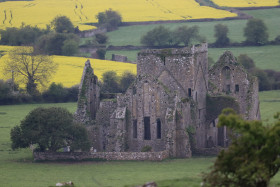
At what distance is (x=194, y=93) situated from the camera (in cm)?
6316

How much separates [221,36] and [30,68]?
37.2m

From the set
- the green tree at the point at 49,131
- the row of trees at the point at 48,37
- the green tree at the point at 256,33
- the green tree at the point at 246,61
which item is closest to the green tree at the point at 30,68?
the row of trees at the point at 48,37

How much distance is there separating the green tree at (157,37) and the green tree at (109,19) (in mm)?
21136

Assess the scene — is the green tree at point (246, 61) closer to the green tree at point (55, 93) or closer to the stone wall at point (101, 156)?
the green tree at point (55, 93)

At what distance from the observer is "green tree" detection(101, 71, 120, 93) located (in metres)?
91.2

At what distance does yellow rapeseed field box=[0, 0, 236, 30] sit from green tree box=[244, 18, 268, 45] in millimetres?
20302

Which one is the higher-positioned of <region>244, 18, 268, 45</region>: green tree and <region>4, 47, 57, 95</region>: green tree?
<region>244, 18, 268, 45</region>: green tree

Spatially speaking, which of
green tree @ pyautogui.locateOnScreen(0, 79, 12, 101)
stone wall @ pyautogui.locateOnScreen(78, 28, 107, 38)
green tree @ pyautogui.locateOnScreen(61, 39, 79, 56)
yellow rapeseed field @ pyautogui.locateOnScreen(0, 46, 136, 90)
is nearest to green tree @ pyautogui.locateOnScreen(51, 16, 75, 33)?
stone wall @ pyautogui.locateOnScreen(78, 28, 107, 38)

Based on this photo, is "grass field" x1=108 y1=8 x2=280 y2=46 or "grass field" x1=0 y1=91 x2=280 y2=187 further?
"grass field" x1=108 y1=8 x2=280 y2=46

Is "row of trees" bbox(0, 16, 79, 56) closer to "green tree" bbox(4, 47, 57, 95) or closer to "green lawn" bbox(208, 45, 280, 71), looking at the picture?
"green tree" bbox(4, 47, 57, 95)

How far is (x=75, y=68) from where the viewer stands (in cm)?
10712

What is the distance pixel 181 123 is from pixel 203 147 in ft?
21.3

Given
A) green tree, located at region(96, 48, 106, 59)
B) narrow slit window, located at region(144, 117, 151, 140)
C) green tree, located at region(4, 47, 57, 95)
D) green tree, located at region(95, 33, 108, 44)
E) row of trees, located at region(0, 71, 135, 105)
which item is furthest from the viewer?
green tree, located at region(95, 33, 108, 44)

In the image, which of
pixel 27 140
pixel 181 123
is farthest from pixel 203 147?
pixel 27 140
